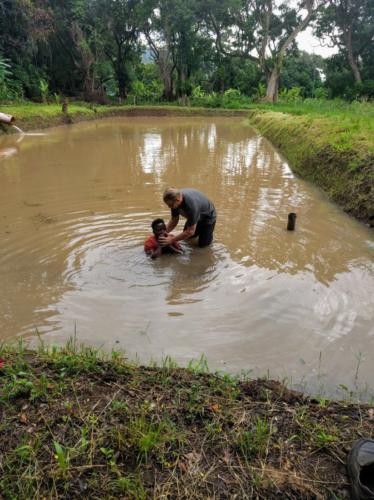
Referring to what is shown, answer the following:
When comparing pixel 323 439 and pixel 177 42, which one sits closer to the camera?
pixel 323 439

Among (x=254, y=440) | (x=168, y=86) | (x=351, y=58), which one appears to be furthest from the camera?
(x=168, y=86)

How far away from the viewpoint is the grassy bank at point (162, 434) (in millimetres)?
1895

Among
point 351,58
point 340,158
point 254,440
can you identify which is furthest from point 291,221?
point 351,58

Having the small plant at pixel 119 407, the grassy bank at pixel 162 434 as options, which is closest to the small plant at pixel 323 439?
the grassy bank at pixel 162 434

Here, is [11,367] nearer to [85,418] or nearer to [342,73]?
[85,418]

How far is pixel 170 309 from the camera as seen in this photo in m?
3.83

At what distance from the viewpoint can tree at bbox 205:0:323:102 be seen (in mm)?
31342

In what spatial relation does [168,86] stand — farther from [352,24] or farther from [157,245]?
[157,245]

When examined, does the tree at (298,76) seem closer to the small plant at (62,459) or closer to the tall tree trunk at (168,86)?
the tall tree trunk at (168,86)

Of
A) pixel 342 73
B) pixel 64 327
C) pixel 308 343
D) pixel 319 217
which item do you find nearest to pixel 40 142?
pixel 319 217

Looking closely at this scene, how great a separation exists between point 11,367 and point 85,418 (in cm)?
72

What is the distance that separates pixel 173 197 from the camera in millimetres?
4355

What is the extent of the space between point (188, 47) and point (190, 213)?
32.7 m

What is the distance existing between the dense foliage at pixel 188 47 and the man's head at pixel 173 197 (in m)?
24.9
